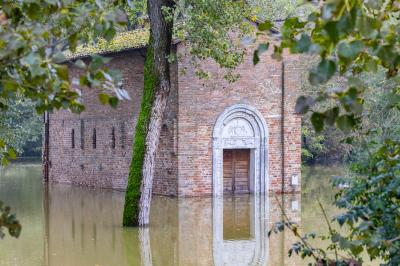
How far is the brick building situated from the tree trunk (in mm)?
7050

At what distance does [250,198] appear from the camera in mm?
25156

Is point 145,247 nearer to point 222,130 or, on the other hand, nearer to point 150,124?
point 150,124

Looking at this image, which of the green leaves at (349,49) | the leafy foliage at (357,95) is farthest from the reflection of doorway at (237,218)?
the green leaves at (349,49)

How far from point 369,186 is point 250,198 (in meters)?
20.1

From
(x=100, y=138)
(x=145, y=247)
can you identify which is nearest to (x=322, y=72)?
(x=145, y=247)

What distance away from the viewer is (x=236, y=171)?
1040 inches

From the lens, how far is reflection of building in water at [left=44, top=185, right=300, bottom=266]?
1393 centimetres

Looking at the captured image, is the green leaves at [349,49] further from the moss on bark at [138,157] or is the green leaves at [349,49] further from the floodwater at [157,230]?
the moss on bark at [138,157]

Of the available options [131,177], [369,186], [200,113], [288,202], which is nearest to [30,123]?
[200,113]

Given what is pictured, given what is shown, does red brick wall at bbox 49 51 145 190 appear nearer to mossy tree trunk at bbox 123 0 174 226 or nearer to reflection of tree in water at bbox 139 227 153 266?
mossy tree trunk at bbox 123 0 174 226

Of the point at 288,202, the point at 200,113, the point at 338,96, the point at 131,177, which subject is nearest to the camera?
the point at 338,96

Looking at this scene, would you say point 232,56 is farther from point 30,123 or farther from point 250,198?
point 30,123

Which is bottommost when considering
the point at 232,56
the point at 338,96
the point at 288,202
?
the point at 288,202

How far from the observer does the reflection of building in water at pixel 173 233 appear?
45.7 ft
